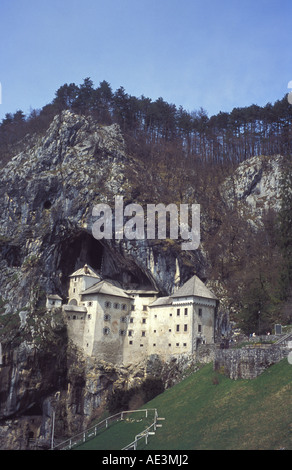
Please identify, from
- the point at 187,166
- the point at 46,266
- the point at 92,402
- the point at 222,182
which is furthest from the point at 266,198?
the point at 92,402

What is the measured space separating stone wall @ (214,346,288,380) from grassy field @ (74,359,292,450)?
77 cm

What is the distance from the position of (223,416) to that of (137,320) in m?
33.5

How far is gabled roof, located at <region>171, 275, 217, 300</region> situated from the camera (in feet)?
222

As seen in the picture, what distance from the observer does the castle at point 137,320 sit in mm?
66688

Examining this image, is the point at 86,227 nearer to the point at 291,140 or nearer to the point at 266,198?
the point at 266,198

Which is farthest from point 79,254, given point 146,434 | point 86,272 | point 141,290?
point 146,434

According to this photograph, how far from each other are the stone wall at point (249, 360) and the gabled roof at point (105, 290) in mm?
25312

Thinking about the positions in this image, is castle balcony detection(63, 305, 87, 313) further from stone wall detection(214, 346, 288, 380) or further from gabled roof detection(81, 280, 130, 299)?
stone wall detection(214, 346, 288, 380)

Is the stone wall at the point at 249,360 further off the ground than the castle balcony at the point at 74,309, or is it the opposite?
the castle balcony at the point at 74,309

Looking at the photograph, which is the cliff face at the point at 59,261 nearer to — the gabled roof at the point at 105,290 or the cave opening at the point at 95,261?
the cave opening at the point at 95,261

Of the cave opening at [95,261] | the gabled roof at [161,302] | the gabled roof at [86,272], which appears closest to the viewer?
the gabled roof at [161,302]

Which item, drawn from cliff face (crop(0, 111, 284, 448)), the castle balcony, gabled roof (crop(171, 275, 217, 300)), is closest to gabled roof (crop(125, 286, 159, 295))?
cliff face (crop(0, 111, 284, 448))

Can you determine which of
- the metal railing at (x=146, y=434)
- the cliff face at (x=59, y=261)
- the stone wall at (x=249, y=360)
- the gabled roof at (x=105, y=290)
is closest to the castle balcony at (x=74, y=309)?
the cliff face at (x=59, y=261)

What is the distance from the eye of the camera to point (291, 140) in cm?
9762
